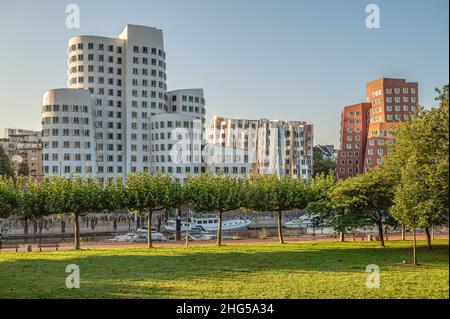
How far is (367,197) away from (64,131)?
249ft

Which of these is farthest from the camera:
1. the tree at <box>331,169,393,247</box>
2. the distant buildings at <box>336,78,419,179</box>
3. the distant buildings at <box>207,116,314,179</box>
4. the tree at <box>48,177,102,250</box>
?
the distant buildings at <box>207,116,314,179</box>

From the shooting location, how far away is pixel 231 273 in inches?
1088

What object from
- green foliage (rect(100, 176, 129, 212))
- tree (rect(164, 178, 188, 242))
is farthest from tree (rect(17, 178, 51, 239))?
tree (rect(164, 178, 188, 242))

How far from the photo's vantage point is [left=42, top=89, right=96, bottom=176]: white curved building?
100 metres

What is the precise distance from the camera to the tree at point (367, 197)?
41.9 metres

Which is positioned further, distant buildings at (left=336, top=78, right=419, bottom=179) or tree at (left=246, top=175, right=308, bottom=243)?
distant buildings at (left=336, top=78, right=419, bottom=179)

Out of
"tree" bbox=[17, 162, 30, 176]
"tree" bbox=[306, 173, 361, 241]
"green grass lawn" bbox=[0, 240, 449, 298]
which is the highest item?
"tree" bbox=[17, 162, 30, 176]

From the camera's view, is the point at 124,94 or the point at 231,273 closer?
the point at 231,273

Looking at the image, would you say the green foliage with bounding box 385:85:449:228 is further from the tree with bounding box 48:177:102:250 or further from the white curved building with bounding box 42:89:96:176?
the white curved building with bounding box 42:89:96:176

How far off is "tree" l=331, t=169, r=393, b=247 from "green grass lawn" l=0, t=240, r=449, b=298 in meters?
3.02

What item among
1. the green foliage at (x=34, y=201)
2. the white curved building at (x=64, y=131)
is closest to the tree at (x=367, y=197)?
the green foliage at (x=34, y=201)
